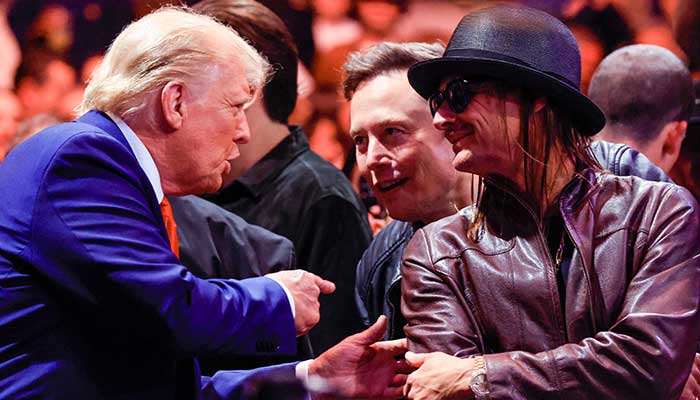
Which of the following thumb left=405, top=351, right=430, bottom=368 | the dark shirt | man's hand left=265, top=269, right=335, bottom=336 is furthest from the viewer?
the dark shirt

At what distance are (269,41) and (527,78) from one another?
1937 millimetres

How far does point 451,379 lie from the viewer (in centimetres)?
234

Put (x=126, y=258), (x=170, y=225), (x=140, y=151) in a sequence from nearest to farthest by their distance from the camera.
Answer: (x=126, y=258) < (x=140, y=151) < (x=170, y=225)

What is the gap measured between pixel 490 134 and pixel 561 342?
1.78 feet

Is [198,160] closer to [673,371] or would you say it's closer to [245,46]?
[245,46]

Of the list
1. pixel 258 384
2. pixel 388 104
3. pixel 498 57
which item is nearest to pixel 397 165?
pixel 388 104

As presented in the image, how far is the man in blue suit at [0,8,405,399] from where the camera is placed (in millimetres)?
2467

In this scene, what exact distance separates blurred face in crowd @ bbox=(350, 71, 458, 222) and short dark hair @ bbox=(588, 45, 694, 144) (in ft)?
3.12

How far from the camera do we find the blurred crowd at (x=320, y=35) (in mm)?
5477

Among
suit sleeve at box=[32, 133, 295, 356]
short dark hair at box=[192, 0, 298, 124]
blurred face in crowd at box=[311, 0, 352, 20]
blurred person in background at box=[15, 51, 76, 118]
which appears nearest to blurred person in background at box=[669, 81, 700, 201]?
short dark hair at box=[192, 0, 298, 124]

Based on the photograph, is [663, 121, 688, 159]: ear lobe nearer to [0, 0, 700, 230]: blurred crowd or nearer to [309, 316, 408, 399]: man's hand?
[0, 0, 700, 230]: blurred crowd

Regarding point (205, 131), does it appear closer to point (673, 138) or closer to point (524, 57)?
point (524, 57)

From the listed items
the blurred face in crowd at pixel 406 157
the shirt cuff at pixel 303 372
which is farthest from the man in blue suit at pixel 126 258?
the blurred face in crowd at pixel 406 157

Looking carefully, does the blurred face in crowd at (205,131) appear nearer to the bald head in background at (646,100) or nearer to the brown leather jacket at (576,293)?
the brown leather jacket at (576,293)
